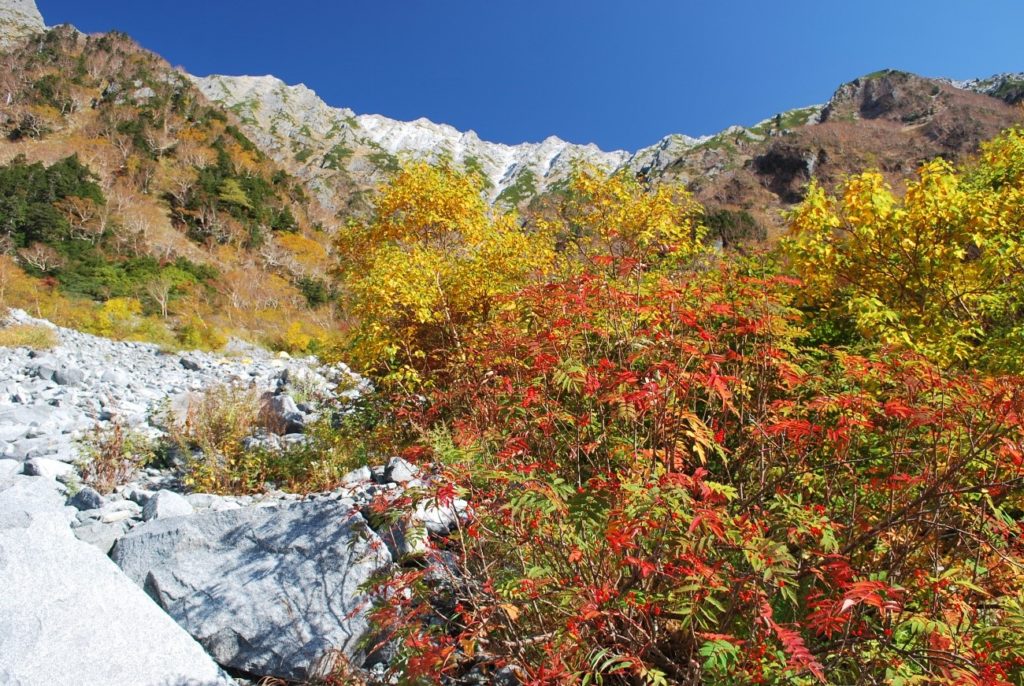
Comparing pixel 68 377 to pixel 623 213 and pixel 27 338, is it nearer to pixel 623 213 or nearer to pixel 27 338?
pixel 27 338

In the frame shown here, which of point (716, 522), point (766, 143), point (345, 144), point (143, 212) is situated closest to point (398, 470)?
point (716, 522)

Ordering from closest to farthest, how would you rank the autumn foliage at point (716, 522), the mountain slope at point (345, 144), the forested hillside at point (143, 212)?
the autumn foliage at point (716, 522) < the forested hillside at point (143, 212) < the mountain slope at point (345, 144)

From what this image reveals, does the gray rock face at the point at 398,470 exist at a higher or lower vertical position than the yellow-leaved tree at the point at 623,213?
lower

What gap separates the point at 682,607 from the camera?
189cm

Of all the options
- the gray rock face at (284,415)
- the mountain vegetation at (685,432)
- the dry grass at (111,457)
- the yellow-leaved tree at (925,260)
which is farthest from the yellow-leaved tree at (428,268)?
the yellow-leaved tree at (925,260)

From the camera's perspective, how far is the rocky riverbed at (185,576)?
259cm

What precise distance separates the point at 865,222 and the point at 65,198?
28925 millimetres

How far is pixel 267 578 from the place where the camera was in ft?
10.7

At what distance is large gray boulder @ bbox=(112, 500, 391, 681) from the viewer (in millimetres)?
3018

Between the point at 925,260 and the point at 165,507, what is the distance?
6.46 m

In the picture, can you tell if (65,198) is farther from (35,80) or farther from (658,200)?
(658,200)

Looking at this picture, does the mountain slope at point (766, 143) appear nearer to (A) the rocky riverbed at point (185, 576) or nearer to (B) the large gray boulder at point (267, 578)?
(A) the rocky riverbed at point (185, 576)

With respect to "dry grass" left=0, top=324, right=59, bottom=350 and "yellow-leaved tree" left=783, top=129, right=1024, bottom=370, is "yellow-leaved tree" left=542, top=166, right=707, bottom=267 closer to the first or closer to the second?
"yellow-leaved tree" left=783, top=129, right=1024, bottom=370

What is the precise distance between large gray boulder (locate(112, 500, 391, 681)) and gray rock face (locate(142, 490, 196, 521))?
255mm
